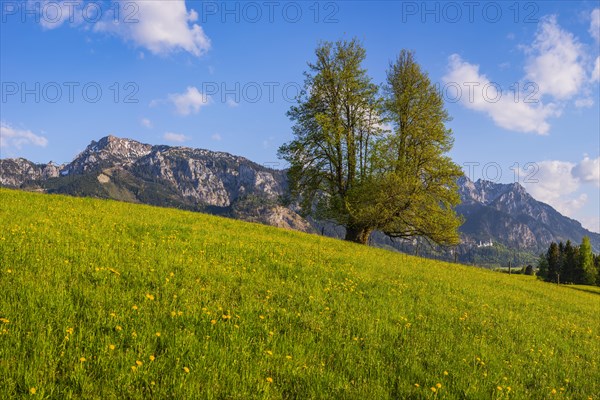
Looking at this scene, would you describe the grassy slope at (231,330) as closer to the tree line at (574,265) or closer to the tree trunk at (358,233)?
the tree trunk at (358,233)

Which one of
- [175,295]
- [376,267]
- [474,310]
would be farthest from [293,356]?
[376,267]

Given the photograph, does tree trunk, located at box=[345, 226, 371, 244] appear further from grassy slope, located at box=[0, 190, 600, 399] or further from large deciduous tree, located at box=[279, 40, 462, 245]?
grassy slope, located at box=[0, 190, 600, 399]

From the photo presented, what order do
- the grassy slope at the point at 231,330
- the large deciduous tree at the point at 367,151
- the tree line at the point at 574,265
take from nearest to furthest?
the grassy slope at the point at 231,330 < the large deciduous tree at the point at 367,151 < the tree line at the point at 574,265

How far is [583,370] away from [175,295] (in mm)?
9266

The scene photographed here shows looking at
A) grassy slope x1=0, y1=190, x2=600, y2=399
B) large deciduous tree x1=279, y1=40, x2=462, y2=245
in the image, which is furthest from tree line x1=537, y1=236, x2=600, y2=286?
grassy slope x1=0, y1=190, x2=600, y2=399

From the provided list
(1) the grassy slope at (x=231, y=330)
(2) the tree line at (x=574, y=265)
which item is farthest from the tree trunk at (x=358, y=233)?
(2) the tree line at (x=574, y=265)

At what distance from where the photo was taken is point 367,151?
31.2 metres

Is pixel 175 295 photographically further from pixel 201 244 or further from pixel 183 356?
pixel 201 244

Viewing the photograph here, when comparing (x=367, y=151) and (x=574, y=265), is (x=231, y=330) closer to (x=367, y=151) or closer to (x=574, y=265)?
(x=367, y=151)

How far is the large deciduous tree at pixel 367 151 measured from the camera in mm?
29453

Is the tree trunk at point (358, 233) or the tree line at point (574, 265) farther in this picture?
the tree line at point (574, 265)

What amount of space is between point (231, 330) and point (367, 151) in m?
26.1

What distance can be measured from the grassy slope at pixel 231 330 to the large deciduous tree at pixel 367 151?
16.1 metres

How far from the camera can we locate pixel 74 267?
27.6ft
